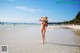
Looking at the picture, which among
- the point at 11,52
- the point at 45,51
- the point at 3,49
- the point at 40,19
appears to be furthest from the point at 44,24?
the point at 3,49

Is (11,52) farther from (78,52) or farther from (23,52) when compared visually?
(78,52)

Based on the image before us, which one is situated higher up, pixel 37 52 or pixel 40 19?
pixel 40 19

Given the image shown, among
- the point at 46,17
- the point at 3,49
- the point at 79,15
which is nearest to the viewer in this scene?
the point at 3,49

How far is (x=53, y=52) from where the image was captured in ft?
14.3

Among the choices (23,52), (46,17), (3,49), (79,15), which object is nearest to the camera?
(3,49)

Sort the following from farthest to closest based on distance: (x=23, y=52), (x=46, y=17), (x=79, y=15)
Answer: (x=79, y=15) → (x=46, y=17) → (x=23, y=52)

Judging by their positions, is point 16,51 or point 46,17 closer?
point 16,51

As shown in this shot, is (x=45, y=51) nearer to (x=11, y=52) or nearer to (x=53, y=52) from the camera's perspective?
(x=53, y=52)

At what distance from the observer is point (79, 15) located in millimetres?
29578

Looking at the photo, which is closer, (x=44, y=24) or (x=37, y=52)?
(x=37, y=52)

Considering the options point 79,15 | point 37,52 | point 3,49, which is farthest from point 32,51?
point 79,15

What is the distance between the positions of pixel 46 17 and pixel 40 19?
7.9 inches

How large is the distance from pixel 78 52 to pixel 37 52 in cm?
98

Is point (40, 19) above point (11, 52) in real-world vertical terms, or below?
above
